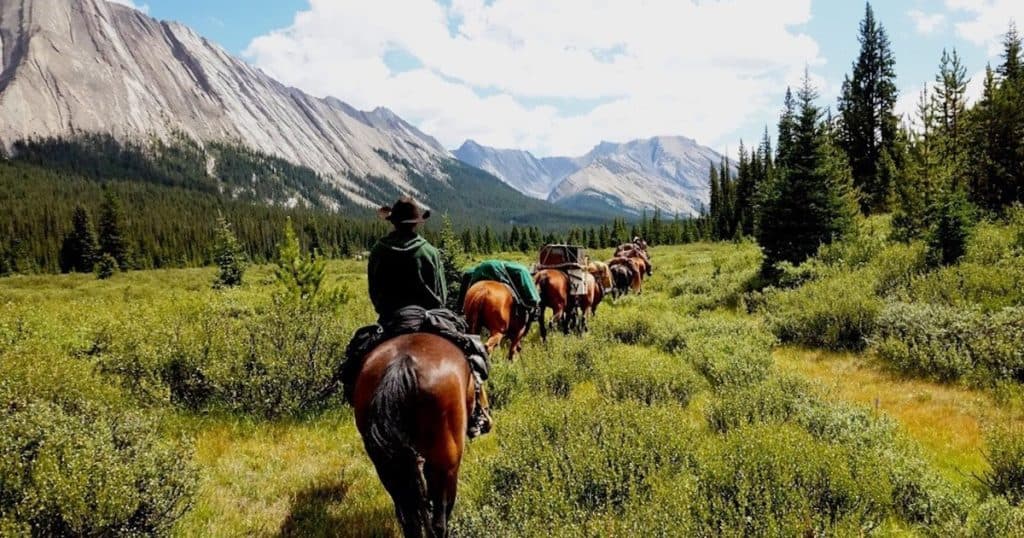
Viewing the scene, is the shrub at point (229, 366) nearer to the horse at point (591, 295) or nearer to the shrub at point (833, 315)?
the horse at point (591, 295)

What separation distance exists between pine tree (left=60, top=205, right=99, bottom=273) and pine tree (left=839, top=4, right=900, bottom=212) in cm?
8575

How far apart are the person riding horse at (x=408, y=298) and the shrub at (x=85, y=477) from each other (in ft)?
5.64

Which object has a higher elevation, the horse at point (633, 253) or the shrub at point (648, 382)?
the horse at point (633, 253)

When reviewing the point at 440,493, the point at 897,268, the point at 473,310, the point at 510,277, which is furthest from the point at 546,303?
the point at 897,268

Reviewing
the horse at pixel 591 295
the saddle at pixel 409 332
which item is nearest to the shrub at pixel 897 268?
the horse at pixel 591 295

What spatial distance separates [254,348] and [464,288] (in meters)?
4.00

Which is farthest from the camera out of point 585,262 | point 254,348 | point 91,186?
point 91,186

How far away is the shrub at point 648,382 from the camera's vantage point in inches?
312

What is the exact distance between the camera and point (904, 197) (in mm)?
22656

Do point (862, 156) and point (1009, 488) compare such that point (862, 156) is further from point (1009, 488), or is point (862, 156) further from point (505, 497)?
point (505, 497)

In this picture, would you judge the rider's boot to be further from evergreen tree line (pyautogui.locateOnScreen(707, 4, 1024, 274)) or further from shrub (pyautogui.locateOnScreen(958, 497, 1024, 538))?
evergreen tree line (pyautogui.locateOnScreen(707, 4, 1024, 274))

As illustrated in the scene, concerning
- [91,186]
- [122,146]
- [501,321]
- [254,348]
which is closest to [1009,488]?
[501,321]

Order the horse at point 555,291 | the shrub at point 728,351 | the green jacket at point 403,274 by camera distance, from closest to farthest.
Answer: the green jacket at point 403,274
the shrub at point 728,351
the horse at point 555,291

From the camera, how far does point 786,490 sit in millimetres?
4246
